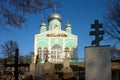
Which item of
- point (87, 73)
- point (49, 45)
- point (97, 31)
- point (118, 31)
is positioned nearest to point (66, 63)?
point (118, 31)

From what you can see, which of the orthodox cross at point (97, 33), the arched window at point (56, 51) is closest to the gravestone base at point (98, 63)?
the orthodox cross at point (97, 33)

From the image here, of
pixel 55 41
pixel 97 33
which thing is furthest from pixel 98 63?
pixel 55 41

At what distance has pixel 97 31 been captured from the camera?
8.15m

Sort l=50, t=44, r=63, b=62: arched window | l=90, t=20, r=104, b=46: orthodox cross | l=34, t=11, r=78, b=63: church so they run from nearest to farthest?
l=90, t=20, r=104, b=46: orthodox cross < l=50, t=44, r=63, b=62: arched window < l=34, t=11, r=78, b=63: church

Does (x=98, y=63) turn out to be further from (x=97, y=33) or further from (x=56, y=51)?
(x=56, y=51)

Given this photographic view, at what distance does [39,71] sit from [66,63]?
25.0 ft

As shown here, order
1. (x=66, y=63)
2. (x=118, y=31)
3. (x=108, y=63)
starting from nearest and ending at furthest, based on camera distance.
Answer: (x=108, y=63) → (x=66, y=63) → (x=118, y=31)

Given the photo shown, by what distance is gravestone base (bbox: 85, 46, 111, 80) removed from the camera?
6.50 meters

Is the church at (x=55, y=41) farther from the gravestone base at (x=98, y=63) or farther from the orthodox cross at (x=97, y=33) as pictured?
the gravestone base at (x=98, y=63)

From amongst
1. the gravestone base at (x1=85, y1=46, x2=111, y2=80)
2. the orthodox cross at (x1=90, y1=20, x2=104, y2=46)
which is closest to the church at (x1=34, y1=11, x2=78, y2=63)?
the orthodox cross at (x1=90, y1=20, x2=104, y2=46)

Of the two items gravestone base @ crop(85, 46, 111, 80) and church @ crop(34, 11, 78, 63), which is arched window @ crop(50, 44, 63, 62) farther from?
gravestone base @ crop(85, 46, 111, 80)

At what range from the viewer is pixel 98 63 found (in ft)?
21.7

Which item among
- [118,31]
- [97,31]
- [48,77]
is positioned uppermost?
[118,31]

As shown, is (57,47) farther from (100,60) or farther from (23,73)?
(100,60)
